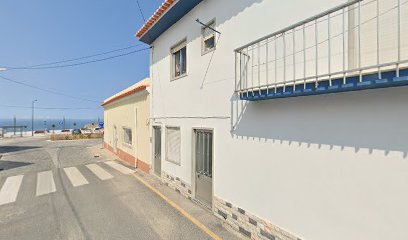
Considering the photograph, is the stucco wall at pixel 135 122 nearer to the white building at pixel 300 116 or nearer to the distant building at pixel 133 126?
the distant building at pixel 133 126

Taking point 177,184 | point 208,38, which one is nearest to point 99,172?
point 177,184

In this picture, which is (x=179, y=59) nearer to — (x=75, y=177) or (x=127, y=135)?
(x=75, y=177)

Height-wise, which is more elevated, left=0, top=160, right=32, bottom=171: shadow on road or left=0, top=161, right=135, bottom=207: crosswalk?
left=0, top=161, right=135, bottom=207: crosswalk

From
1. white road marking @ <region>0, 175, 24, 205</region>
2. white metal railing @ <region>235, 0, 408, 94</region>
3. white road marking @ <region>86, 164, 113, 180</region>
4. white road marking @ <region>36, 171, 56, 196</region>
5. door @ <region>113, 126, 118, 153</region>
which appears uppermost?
white metal railing @ <region>235, 0, 408, 94</region>

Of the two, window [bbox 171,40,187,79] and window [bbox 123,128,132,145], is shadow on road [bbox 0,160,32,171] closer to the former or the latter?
window [bbox 123,128,132,145]

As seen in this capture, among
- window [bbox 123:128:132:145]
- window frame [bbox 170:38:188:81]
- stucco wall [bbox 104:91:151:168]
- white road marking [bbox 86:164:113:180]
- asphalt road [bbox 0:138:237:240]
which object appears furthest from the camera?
window [bbox 123:128:132:145]

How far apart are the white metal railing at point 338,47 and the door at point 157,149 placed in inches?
239

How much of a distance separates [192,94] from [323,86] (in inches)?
175

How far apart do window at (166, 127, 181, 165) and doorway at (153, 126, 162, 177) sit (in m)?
1.05

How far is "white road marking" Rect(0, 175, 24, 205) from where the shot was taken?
759 centimetres

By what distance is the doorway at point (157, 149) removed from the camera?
9922 millimetres

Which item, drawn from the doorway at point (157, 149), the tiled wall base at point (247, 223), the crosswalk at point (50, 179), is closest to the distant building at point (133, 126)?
the doorway at point (157, 149)

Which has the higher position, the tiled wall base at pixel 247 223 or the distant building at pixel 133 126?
the distant building at pixel 133 126

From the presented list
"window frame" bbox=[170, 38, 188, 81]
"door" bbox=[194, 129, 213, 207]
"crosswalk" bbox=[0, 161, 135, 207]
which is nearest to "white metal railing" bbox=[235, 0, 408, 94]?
"door" bbox=[194, 129, 213, 207]
